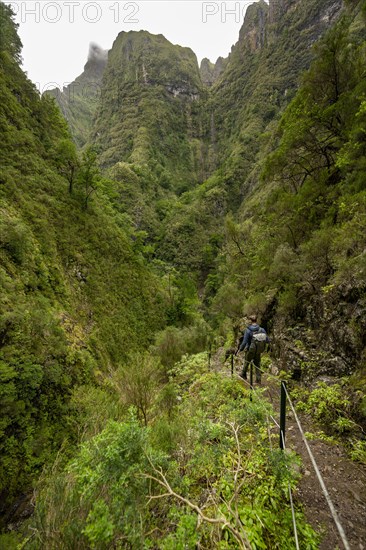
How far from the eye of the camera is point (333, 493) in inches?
140

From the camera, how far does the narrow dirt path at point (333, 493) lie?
3025 mm

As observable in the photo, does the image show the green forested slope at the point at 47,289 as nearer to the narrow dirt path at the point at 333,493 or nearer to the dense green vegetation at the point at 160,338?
the dense green vegetation at the point at 160,338

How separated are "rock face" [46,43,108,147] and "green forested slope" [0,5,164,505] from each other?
112m

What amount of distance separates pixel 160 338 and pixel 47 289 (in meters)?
7.99

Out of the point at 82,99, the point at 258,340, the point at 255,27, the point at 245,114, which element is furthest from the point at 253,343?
the point at 82,99

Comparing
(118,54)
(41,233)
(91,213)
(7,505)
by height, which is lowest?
(7,505)

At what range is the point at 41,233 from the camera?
18188mm

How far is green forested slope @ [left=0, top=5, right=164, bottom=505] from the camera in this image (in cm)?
871

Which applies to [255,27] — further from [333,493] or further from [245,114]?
[333,493]

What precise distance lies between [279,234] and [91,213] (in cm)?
1844

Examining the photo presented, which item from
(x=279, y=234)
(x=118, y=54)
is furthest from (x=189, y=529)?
(x=118, y=54)

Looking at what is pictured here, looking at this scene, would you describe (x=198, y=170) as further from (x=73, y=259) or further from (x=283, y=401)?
(x=283, y=401)

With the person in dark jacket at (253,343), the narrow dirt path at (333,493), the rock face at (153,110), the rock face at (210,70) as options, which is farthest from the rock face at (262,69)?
the narrow dirt path at (333,493)

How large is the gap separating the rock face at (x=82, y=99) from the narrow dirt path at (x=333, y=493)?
455 feet
